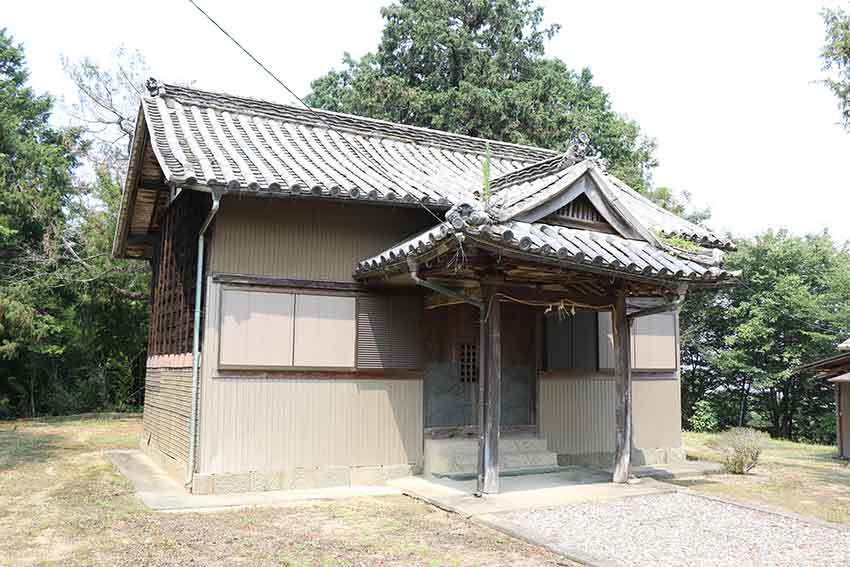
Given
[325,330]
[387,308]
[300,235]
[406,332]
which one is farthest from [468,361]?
[300,235]

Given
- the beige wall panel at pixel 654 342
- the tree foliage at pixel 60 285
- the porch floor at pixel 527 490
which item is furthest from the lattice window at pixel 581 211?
the tree foliage at pixel 60 285

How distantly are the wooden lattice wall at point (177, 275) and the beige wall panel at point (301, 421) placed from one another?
4.78 ft

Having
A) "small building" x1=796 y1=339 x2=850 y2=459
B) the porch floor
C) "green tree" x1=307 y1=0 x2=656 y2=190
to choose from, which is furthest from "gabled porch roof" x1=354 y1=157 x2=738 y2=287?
"green tree" x1=307 y1=0 x2=656 y2=190

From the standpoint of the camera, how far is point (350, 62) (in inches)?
1245

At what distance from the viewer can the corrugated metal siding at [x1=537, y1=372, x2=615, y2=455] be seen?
11328mm

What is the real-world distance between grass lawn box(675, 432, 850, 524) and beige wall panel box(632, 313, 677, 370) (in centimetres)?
216

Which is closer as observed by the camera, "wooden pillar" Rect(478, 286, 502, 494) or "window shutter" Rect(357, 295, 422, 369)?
"wooden pillar" Rect(478, 286, 502, 494)

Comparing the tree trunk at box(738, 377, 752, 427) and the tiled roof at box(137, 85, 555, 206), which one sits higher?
the tiled roof at box(137, 85, 555, 206)

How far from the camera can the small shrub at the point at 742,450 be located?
11.3 metres

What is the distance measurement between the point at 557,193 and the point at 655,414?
562 centimetres

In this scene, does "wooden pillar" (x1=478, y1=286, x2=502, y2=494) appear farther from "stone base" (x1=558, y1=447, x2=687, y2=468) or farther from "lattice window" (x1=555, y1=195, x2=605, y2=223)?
"stone base" (x1=558, y1=447, x2=687, y2=468)

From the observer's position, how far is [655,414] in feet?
40.9

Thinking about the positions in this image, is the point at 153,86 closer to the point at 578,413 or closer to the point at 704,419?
the point at 578,413

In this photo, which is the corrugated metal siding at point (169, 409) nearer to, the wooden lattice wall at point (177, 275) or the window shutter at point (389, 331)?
the wooden lattice wall at point (177, 275)
